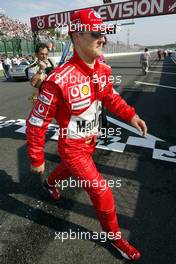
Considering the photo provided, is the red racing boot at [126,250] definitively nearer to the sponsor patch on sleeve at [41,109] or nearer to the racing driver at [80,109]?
the racing driver at [80,109]

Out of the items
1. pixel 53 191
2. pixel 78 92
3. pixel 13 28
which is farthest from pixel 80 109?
pixel 13 28

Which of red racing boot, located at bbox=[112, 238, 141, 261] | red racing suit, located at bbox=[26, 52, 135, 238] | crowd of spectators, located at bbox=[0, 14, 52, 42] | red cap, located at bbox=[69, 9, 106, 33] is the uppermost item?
crowd of spectators, located at bbox=[0, 14, 52, 42]

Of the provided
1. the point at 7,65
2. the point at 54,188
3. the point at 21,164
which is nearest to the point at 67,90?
the point at 54,188

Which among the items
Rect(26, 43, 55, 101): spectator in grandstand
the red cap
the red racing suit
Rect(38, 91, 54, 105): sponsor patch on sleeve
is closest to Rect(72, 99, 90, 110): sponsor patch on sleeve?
the red racing suit

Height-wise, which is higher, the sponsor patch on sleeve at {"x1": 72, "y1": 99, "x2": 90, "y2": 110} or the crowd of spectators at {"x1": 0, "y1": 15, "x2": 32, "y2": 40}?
the crowd of spectators at {"x1": 0, "y1": 15, "x2": 32, "y2": 40}

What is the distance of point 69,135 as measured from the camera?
242 cm

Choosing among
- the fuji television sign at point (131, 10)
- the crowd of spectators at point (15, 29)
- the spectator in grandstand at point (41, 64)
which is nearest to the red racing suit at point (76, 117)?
the spectator in grandstand at point (41, 64)

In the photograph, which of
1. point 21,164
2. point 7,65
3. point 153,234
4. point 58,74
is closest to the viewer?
point 58,74

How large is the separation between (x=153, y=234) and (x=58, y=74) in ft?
6.36

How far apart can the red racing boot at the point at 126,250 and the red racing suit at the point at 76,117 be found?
5.1 inches

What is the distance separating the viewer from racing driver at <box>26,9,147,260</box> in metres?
2.22

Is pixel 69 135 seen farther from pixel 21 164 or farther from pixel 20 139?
pixel 20 139

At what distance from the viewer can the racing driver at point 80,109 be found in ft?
7.28

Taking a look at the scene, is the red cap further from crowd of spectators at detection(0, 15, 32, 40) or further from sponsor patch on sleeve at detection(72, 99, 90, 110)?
crowd of spectators at detection(0, 15, 32, 40)
